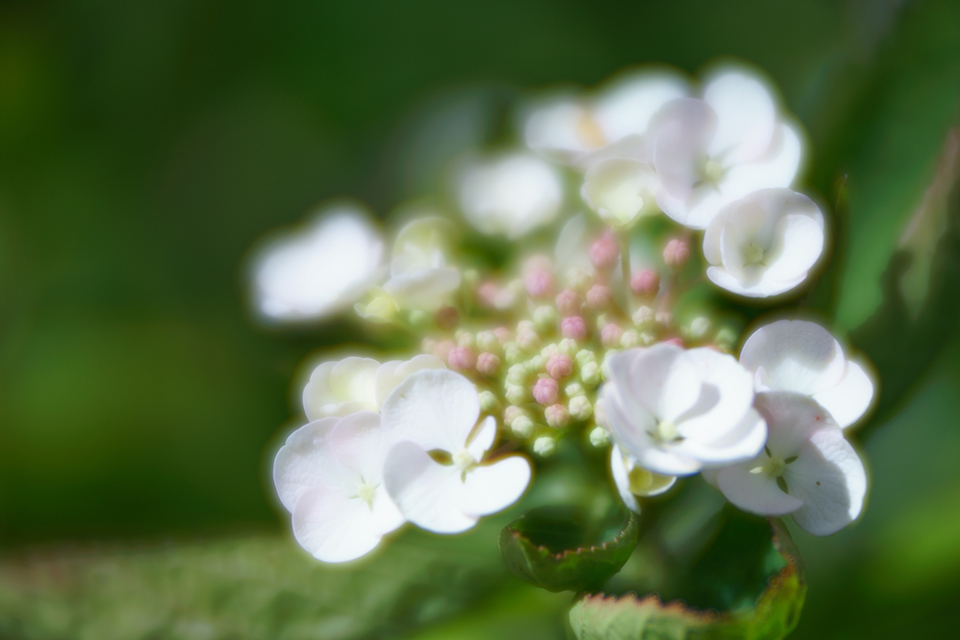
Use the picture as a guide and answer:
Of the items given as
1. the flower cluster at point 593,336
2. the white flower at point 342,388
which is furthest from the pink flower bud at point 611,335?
the white flower at point 342,388

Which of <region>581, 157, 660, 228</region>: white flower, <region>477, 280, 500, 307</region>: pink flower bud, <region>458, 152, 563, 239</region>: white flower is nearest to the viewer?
<region>581, 157, 660, 228</region>: white flower

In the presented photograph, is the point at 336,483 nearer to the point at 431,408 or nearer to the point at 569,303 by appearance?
the point at 431,408

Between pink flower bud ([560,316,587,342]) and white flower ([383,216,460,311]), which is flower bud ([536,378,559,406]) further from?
white flower ([383,216,460,311])

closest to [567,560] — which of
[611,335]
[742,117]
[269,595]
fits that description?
[611,335]

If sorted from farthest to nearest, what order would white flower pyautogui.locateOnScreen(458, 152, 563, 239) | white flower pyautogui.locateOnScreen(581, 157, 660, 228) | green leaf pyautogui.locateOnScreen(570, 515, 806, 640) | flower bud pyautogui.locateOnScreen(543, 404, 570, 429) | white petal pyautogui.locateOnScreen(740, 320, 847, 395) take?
white flower pyautogui.locateOnScreen(458, 152, 563, 239) < white flower pyautogui.locateOnScreen(581, 157, 660, 228) < flower bud pyautogui.locateOnScreen(543, 404, 570, 429) < white petal pyautogui.locateOnScreen(740, 320, 847, 395) < green leaf pyautogui.locateOnScreen(570, 515, 806, 640)

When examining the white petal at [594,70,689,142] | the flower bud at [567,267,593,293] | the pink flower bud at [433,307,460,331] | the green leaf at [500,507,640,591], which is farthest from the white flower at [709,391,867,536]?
the white petal at [594,70,689,142]

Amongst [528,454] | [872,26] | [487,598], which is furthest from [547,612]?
[872,26]
